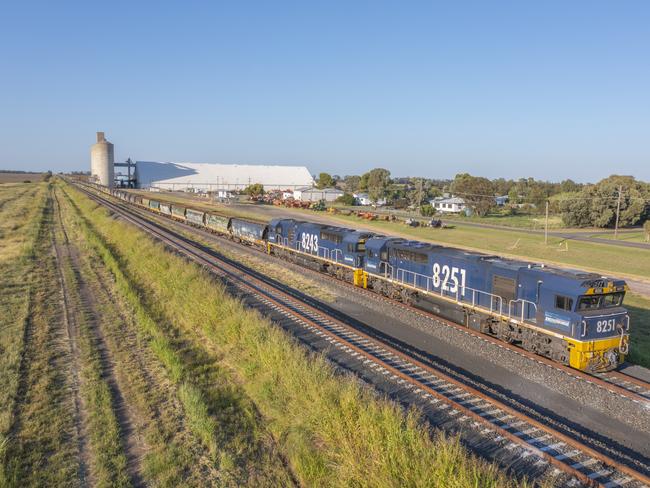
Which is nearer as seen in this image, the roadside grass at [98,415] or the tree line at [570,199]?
the roadside grass at [98,415]

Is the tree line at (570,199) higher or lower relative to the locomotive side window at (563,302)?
higher

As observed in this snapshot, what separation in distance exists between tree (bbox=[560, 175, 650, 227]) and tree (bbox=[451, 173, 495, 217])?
19.8 m

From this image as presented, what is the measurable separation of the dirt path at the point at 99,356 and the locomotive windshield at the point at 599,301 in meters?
13.9

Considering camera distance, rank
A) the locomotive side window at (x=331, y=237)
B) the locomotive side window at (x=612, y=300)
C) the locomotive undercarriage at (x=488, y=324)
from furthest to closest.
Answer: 1. the locomotive side window at (x=331, y=237)
2. the locomotive undercarriage at (x=488, y=324)
3. the locomotive side window at (x=612, y=300)

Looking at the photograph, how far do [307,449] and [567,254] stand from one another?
47275 millimetres

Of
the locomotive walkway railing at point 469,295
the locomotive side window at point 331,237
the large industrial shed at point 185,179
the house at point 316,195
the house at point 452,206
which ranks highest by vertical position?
the large industrial shed at point 185,179

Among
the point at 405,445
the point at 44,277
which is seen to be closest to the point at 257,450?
the point at 405,445

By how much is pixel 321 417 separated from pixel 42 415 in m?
7.30

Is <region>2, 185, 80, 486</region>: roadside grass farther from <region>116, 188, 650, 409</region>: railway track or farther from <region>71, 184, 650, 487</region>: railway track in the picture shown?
<region>116, 188, 650, 409</region>: railway track

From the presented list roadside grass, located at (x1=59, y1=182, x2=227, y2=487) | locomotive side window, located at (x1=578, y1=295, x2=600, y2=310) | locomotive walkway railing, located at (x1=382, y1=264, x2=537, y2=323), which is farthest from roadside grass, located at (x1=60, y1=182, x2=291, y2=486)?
locomotive side window, located at (x1=578, y1=295, x2=600, y2=310)

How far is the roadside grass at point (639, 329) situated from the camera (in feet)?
60.9

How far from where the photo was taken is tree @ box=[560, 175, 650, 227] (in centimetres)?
8031

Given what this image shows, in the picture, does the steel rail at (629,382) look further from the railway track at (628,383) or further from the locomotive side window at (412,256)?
the locomotive side window at (412,256)

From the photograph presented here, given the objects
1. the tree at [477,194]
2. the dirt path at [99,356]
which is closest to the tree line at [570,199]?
the tree at [477,194]
